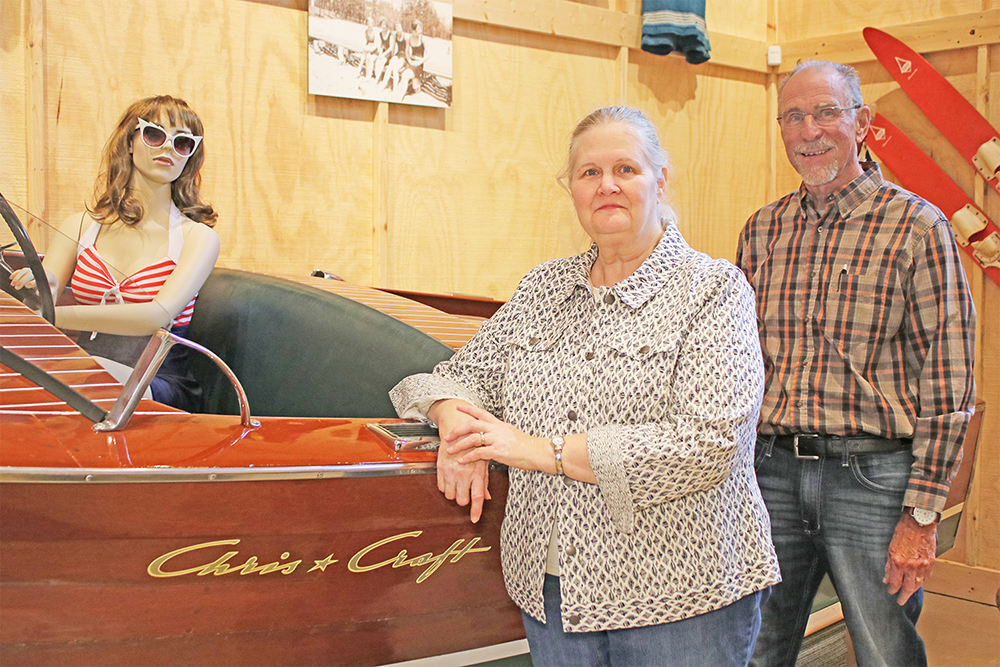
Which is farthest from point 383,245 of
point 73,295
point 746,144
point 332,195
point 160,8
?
point 746,144

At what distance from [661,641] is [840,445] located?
0.57m

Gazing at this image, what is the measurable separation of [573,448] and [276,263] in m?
2.07

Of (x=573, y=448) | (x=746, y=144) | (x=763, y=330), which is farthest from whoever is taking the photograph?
(x=746, y=144)

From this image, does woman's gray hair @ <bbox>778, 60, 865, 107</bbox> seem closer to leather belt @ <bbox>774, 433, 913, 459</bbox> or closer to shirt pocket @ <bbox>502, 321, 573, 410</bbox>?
leather belt @ <bbox>774, 433, 913, 459</bbox>

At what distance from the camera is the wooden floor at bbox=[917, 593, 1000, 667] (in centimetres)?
274

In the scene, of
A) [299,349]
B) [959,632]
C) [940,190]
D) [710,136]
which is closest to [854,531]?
[299,349]

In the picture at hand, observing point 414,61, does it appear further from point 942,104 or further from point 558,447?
point 558,447

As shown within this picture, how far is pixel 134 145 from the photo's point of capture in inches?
76.2

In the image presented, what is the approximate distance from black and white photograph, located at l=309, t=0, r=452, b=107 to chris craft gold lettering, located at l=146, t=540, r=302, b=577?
2098mm

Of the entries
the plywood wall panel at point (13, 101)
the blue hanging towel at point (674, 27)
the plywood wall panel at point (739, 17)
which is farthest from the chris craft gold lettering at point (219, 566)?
the plywood wall panel at point (739, 17)

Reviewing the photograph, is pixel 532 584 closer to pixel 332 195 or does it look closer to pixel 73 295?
pixel 73 295

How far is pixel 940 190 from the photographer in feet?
11.0

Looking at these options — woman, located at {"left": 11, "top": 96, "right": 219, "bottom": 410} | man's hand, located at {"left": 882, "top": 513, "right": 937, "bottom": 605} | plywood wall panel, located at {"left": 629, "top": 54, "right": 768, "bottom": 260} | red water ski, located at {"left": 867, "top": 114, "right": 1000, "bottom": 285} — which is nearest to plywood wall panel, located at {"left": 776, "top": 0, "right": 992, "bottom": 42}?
plywood wall panel, located at {"left": 629, "top": 54, "right": 768, "bottom": 260}

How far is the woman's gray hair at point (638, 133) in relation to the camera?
1.21 metres
